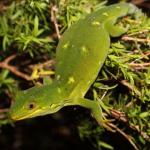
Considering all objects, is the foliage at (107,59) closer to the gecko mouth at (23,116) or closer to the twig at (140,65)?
the twig at (140,65)

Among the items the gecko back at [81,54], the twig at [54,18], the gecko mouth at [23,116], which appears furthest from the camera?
the twig at [54,18]

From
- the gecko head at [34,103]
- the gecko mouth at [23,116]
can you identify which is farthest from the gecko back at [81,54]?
the gecko mouth at [23,116]

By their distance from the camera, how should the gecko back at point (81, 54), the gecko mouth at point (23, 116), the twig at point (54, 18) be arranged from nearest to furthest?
the gecko mouth at point (23, 116), the gecko back at point (81, 54), the twig at point (54, 18)

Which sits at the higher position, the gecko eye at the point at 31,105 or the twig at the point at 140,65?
the twig at the point at 140,65

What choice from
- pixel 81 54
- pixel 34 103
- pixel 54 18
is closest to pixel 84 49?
pixel 81 54

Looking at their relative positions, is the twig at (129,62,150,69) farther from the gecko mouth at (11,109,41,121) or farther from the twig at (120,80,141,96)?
the gecko mouth at (11,109,41,121)

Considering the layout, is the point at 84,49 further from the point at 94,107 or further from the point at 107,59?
the point at 94,107

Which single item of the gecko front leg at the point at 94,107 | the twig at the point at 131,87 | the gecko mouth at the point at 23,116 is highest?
the twig at the point at 131,87
